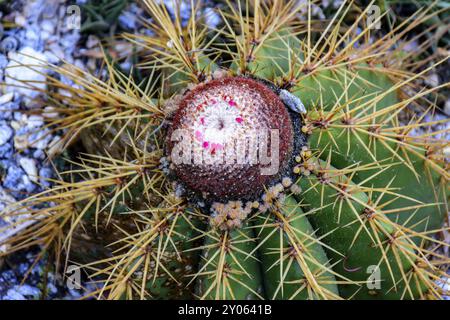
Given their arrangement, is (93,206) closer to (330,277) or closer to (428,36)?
(330,277)

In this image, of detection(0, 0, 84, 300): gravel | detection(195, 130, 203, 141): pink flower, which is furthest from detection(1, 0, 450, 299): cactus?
detection(0, 0, 84, 300): gravel

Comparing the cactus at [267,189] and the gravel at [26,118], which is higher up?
the gravel at [26,118]

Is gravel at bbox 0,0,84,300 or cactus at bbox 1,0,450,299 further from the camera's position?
gravel at bbox 0,0,84,300

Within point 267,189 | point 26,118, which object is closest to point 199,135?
point 267,189

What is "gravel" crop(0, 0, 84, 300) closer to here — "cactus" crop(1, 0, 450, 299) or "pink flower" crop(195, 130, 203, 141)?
"cactus" crop(1, 0, 450, 299)

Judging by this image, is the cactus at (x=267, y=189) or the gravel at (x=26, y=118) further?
the gravel at (x=26, y=118)

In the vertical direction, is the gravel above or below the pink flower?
above

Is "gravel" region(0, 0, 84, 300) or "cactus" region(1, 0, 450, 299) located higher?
"gravel" region(0, 0, 84, 300)

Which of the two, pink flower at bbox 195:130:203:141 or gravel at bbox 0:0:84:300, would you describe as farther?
gravel at bbox 0:0:84:300

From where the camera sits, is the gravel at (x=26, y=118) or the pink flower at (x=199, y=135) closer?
the pink flower at (x=199, y=135)

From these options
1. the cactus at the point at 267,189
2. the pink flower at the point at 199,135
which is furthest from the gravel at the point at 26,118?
the pink flower at the point at 199,135

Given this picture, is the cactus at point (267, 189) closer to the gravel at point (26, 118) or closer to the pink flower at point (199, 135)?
the pink flower at point (199, 135)
